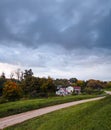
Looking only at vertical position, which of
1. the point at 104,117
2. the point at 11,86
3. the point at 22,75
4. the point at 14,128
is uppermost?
the point at 22,75

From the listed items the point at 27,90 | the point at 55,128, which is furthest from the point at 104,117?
the point at 27,90

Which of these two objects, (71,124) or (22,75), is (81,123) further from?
(22,75)

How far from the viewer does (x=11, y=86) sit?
54156mm

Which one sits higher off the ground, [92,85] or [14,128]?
[92,85]

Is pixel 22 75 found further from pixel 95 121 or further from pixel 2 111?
pixel 95 121

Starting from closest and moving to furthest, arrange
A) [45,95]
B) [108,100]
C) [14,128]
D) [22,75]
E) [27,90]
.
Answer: [108,100] → [14,128] → [45,95] → [27,90] → [22,75]

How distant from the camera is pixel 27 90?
231 ft

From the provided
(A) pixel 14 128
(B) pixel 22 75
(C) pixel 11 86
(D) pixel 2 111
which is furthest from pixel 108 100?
(B) pixel 22 75

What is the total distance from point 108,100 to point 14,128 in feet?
28.5

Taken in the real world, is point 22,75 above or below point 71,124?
above

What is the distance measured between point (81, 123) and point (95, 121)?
1.00 m

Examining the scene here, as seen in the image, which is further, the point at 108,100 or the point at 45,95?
the point at 45,95

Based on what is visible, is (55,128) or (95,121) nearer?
(95,121)

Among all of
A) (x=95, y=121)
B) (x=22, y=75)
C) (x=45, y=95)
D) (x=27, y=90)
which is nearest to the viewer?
(x=95, y=121)
